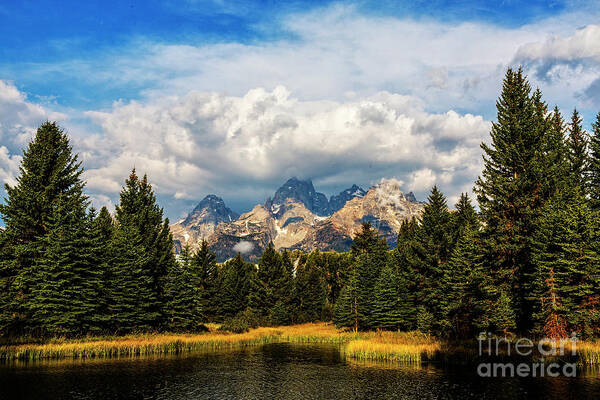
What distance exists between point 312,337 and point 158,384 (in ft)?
130

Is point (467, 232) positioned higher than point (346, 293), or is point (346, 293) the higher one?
point (467, 232)

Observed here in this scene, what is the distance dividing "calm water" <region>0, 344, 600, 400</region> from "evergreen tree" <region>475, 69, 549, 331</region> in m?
15.6

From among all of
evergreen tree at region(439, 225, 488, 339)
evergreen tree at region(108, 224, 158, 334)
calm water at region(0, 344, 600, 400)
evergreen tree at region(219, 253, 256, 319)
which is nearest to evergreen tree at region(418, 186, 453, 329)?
evergreen tree at region(439, 225, 488, 339)

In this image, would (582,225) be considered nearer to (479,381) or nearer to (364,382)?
(479,381)

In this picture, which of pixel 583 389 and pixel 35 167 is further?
pixel 35 167

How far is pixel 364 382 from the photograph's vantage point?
3114cm

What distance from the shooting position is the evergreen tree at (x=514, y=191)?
45.1m

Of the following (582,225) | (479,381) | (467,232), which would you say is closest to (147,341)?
(479,381)

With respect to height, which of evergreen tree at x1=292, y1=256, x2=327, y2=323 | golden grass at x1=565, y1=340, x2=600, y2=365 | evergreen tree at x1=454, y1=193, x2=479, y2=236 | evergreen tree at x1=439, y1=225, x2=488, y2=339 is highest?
evergreen tree at x1=454, y1=193, x2=479, y2=236

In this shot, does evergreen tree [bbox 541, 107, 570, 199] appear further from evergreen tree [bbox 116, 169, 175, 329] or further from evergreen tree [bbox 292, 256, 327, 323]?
evergreen tree [bbox 292, 256, 327, 323]

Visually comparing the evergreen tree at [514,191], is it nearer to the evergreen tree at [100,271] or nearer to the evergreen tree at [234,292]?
the evergreen tree at [100,271]

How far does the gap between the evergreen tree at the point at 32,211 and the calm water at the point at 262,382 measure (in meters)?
10.2

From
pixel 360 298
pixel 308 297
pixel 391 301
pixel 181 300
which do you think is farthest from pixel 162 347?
pixel 308 297

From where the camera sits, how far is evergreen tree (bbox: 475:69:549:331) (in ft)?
148
